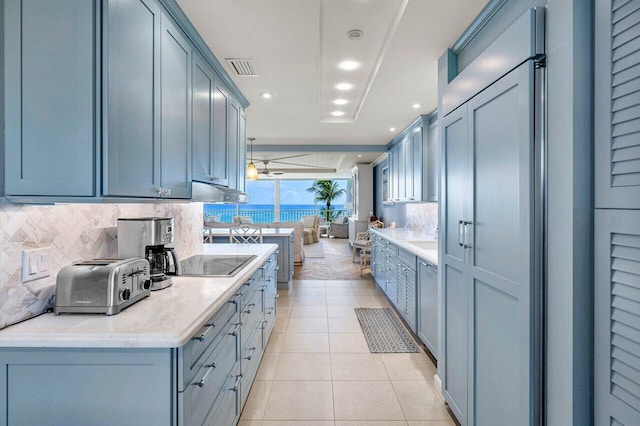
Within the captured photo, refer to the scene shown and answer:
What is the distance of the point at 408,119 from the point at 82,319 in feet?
14.0

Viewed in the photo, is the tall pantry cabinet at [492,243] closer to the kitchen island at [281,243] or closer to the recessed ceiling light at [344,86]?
the recessed ceiling light at [344,86]

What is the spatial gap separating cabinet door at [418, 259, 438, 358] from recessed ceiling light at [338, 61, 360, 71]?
1.78m

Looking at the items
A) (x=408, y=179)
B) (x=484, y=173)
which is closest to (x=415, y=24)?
(x=484, y=173)

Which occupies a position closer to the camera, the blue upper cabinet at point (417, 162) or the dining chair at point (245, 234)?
the blue upper cabinet at point (417, 162)

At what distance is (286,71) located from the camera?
2936mm

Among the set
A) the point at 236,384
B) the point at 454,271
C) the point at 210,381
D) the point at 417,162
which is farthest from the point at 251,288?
the point at 417,162

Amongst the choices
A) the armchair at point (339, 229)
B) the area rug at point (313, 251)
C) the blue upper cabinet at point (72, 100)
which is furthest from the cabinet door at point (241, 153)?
the armchair at point (339, 229)

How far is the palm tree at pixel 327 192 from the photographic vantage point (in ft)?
46.9

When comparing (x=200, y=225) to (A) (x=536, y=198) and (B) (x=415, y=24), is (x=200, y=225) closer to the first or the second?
(B) (x=415, y=24)

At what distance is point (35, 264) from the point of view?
138cm

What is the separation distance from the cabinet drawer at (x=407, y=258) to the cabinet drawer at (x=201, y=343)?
80.9 inches

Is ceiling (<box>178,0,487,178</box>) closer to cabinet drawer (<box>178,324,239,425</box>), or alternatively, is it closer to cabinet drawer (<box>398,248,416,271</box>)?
cabinet drawer (<box>398,248,416,271</box>)

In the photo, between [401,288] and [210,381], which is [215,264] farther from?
[401,288]

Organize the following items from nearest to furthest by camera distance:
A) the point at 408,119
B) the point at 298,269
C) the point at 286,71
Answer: the point at 286,71 → the point at 408,119 → the point at 298,269
